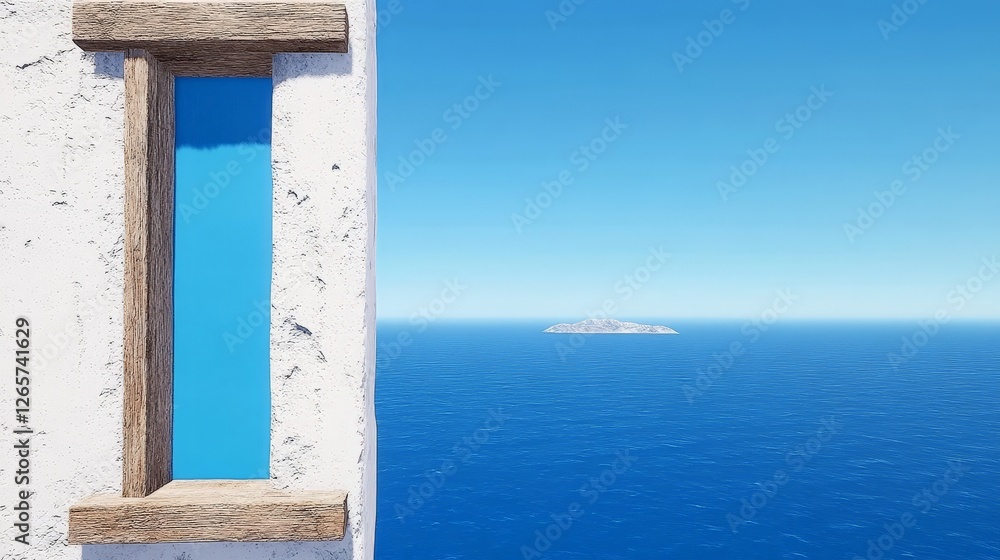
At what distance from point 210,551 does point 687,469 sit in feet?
189

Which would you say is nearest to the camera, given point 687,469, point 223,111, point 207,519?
point 207,519

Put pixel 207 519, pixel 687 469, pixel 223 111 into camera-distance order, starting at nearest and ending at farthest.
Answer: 1. pixel 207 519
2. pixel 223 111
3. pixel 687 469

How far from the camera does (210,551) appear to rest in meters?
2.29

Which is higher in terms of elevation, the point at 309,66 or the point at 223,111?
the point at 309,66

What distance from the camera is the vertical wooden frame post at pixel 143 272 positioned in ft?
7.36

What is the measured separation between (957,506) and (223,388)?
63.8m

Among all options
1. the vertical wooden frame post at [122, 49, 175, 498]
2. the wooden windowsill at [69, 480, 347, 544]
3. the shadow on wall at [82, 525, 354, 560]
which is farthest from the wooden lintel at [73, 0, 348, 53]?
the shadow on wall at [82, 525, 354, 560]

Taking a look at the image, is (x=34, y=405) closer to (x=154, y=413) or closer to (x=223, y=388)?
(x=154, y=413)

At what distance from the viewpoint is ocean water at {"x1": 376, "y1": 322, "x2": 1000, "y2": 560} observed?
43.0 m

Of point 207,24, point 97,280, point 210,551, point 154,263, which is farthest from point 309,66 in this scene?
point 210,551

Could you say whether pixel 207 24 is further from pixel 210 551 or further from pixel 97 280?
pixel 210 551

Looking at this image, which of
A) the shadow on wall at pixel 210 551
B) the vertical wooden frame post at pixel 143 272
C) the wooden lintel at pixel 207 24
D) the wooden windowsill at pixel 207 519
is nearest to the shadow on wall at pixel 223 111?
the vertical wooden frame post at pixel 143 272

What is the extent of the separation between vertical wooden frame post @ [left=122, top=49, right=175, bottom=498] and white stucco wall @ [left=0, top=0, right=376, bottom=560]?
11 cm

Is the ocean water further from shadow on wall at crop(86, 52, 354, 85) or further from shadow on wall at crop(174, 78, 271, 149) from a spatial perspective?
shadow on wall at crop(86, 52, 354, 85)
